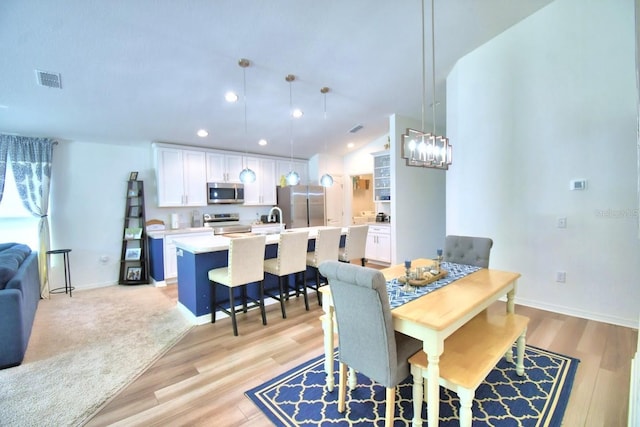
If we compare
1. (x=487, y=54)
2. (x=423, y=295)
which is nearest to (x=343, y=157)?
(x=487, y=54)

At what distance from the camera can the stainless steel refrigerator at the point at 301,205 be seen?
6.19m

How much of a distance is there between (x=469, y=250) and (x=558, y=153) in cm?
170

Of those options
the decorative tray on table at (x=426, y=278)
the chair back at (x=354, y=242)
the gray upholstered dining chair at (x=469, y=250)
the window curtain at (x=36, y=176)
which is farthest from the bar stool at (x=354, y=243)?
the window curtain at (x=36, y=176)

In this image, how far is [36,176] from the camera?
4125 millimetres

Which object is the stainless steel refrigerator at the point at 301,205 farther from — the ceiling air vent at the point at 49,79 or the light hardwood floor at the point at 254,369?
the ceiling air vent at the point at 49,79

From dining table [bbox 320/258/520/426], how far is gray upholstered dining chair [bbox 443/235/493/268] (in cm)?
20

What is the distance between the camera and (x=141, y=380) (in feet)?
7.40

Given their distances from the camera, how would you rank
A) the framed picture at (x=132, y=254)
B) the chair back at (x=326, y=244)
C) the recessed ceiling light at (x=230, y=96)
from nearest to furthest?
the chair back at (x=326, y=244), the recessed ceiling light at (x=230, y=96), the framed picture at (x=132, y=254)

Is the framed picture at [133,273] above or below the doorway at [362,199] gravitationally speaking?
below

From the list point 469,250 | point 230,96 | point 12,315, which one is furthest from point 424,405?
point 230,96

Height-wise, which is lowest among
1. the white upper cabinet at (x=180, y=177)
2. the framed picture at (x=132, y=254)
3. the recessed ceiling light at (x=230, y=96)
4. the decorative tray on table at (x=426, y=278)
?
the framed picture at (x=132, y=254)

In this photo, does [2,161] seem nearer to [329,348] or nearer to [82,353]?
[82,353]

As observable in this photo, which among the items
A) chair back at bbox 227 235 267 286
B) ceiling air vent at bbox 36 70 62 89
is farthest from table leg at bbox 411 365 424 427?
ceiling air vent at bbox 36 70 62 89

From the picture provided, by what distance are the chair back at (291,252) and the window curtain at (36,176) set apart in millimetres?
3635
